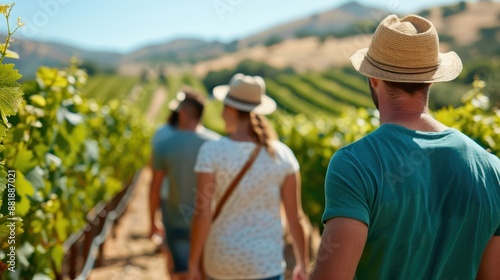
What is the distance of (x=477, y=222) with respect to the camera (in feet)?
5.93

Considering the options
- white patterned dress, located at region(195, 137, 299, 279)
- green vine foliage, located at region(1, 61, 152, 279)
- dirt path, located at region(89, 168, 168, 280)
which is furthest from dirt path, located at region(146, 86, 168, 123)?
white patterned dress, located at region(195, 137, 299, 279)

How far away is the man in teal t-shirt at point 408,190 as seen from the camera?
1.67 meters

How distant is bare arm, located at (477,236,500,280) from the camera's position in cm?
189

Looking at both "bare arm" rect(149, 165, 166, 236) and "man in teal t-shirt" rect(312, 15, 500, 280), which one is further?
"bare arm" rect(149, 165, 166, 236)

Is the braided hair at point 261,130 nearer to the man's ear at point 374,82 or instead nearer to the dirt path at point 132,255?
the man's ear at point 374,82

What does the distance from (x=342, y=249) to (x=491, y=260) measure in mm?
561

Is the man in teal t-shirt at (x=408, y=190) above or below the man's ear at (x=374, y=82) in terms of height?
below

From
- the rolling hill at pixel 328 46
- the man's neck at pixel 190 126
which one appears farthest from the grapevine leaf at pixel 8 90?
the rolling hill at pixel 328 46

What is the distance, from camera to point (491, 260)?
191 cm

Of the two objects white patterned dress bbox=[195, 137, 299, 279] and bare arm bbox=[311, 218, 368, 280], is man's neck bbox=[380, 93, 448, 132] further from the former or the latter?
white patterned dress bbox=[195, 137, 299, 279]

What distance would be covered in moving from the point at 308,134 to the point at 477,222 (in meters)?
6.01

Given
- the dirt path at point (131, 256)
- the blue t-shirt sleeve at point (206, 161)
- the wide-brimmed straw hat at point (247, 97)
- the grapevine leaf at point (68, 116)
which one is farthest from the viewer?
the dirt path at point (131, 256)

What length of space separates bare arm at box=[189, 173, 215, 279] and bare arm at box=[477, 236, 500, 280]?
1.58 meters

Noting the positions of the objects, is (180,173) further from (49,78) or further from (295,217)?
(295,217)
